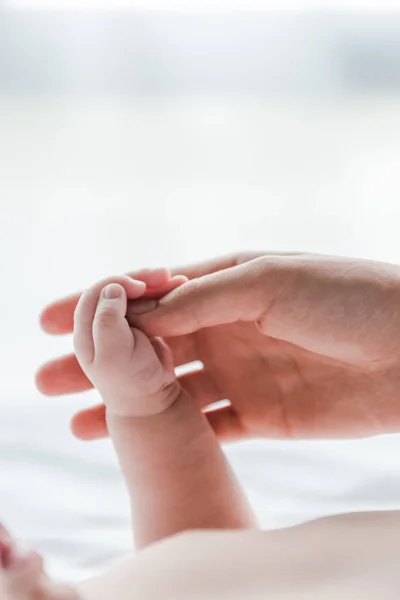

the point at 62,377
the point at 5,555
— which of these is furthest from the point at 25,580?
the point at 62,377

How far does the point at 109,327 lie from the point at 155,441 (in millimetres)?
116

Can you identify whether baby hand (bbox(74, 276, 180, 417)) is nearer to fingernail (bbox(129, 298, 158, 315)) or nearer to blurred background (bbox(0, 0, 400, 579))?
fingernail (bbox(129, 298, 158, 315))

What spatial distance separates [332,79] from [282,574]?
1103mm

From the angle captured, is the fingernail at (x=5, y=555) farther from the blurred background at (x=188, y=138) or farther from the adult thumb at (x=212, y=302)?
the blurred background at (x=188, y=138)

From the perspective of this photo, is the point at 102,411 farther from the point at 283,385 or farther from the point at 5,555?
the point at 5,555

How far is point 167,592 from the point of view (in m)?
0.58

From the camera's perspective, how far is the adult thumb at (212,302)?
2.40 feet

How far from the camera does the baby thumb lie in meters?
0.70

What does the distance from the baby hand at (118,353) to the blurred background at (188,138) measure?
0.47 m

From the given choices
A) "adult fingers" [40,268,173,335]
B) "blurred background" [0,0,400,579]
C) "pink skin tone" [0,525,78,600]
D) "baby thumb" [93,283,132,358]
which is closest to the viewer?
"pink skin tone" [0,525,78,600]

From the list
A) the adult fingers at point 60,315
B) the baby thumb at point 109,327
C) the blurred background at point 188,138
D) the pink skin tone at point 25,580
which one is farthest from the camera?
the blurred background at point 188,138

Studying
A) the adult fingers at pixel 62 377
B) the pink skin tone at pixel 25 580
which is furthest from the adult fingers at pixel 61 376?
the pink skin tone at pixel 25 580

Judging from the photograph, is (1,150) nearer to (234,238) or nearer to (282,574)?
(234,238)

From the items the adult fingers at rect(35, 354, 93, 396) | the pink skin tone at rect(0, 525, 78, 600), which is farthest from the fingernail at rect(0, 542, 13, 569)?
the adult fingers at rect(35, 354, 93, 396)
